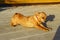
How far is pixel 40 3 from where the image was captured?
708cm

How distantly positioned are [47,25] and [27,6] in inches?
96.5

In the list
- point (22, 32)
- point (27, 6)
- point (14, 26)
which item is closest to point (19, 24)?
point (14, 26)

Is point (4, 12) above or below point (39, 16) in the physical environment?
below

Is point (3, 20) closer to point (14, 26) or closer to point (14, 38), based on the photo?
point (14, 26)

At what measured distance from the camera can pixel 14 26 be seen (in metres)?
4.23

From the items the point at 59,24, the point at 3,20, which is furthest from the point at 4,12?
the point at 59,24

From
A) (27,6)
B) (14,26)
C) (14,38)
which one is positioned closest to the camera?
(14,38)

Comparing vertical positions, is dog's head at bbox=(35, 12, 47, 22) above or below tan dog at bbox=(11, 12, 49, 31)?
above

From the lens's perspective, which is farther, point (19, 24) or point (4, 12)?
point (4, 12)

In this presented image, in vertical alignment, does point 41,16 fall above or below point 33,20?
above

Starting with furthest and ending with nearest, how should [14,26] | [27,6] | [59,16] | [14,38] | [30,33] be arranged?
[27,6] → [59,16] → [14,26] → [30,33] → [14,38]

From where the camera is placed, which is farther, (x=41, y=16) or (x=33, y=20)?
(x=33, y=20)

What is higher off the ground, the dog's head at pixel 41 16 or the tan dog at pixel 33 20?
the dog's head at pixel 41 16

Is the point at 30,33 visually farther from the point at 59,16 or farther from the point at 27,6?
the point at 27,6
